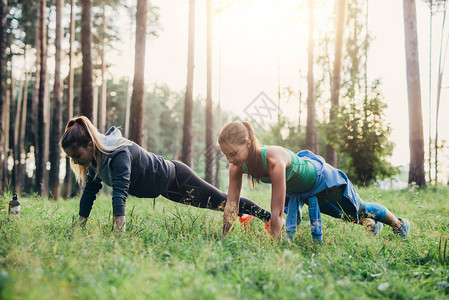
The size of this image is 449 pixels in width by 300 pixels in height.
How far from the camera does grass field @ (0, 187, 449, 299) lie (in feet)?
6.72

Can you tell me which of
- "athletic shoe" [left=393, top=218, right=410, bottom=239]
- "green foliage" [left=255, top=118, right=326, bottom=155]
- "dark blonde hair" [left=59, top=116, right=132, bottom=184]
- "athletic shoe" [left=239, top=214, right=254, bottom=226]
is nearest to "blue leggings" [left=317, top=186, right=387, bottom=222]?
"athletic shoe" [left=393, top=218, right=410, bottom=239]

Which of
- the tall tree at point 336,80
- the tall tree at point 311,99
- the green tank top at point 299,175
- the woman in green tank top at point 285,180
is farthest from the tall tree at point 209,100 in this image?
the green tank top at point 299,175

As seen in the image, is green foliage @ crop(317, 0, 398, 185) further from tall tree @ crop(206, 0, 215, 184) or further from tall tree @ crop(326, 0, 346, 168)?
tall tree @ crop(206, 0, 215, 184)

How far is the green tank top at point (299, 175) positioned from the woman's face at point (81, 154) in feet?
5.23

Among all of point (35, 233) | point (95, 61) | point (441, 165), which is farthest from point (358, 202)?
point (95, 61)

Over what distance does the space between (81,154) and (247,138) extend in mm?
1697

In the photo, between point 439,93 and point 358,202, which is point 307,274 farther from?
point 439,93

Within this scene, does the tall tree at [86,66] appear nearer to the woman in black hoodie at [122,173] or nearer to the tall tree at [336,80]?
the woman in black hoodie at [122,173]

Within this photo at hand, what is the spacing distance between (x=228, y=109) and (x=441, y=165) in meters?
48.5

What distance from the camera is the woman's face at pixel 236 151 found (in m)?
3.37

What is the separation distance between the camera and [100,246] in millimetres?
2934

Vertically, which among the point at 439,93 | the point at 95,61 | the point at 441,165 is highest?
the point at 95,61

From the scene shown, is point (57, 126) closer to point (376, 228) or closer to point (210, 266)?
point (376, 228)

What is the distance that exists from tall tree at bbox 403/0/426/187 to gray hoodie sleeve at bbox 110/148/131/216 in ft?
31.7
